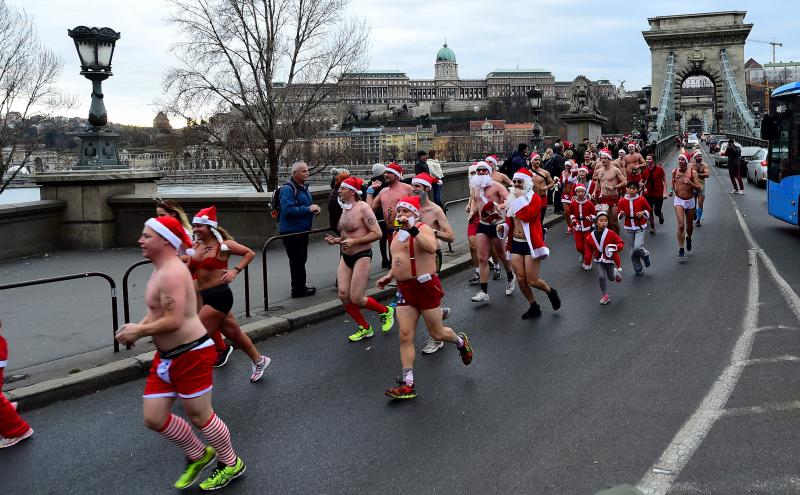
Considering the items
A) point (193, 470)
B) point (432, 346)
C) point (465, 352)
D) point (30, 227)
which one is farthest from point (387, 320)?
point (30, 227)

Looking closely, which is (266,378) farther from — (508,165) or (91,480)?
(508,165)

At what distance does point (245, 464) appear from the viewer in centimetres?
496

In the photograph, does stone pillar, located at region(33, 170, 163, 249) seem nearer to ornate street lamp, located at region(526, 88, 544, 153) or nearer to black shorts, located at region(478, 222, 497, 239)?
black shorts, located at region(478, 222, 497, 239)

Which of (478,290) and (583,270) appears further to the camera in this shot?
(583,270)

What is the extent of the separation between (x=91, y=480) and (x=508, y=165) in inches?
587

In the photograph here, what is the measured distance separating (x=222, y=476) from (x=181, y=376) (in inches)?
28.0

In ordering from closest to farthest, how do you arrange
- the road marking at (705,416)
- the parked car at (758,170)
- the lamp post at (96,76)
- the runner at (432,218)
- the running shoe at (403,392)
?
the road marking at (705,416)
the running shoe at (403,392)
the runner at (432,218)
the lamp post at (96,76)
the parked car at (758,170)

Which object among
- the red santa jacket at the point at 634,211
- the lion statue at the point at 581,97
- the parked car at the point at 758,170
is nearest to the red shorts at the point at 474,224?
the red santa jacket at the point at 634,211

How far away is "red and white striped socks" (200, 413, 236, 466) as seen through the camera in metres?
4.60

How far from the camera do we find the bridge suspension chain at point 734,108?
6675cm

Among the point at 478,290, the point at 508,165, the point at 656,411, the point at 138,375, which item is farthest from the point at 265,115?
the point at 656,411

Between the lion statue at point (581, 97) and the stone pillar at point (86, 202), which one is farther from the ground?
the lion statue at point (581, 97)

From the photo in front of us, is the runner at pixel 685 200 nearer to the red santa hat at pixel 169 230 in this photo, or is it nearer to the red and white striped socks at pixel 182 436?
the red and white striped socks at pixel 182 436

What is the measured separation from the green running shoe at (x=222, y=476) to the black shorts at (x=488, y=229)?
6061 millimetres
